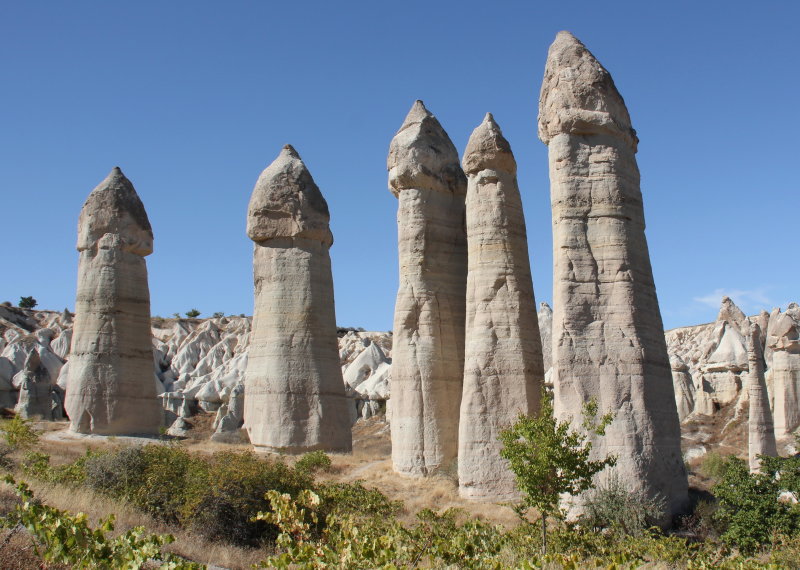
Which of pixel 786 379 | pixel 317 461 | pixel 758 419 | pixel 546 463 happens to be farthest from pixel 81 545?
pixel 786 379

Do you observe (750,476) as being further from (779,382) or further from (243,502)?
(779,382)

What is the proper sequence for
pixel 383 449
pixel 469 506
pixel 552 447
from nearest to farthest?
1. pixel 552 447
2. pixel 469 506
3. pixel 383 449

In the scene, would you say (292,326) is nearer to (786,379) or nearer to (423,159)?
(423,159)

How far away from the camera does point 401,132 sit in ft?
65.7

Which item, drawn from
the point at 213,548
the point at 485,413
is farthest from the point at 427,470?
the point at 213,548

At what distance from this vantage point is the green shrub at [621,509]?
1176 cm

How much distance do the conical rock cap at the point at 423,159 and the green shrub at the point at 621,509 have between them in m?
9.24

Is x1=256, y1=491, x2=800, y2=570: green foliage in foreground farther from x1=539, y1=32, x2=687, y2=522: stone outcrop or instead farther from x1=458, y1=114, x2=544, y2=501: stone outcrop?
x1=458, y1=114, x2=544, y2=501: stone outcrop

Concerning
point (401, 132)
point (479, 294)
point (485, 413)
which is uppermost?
point (401, 132)

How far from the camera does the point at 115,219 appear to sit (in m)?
25.2

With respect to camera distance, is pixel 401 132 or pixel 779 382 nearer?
pixel 401 132

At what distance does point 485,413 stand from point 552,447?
4964mm

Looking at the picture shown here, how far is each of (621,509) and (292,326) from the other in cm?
1115

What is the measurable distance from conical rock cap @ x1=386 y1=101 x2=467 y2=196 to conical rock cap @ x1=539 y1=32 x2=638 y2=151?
4.67 meters
